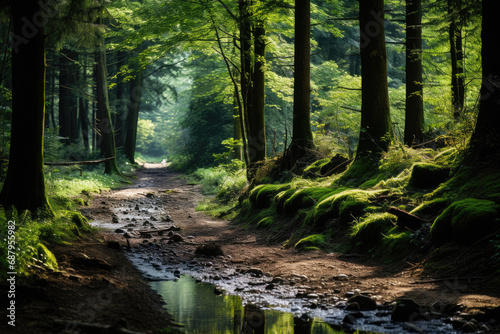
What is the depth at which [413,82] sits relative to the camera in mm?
12047

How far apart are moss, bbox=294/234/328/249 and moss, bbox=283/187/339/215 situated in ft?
4.75

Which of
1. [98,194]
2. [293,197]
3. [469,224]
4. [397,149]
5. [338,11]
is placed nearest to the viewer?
[469,224]

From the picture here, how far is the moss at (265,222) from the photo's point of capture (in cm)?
955

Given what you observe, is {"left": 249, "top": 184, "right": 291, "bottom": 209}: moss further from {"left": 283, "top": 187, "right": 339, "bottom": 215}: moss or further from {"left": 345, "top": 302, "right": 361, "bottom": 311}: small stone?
{"left": 345, "top": 302, "right": 361, "bottom": 311}: small stone

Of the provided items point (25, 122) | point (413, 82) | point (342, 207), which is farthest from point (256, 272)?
point (413, 82)

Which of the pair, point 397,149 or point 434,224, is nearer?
point 434,224

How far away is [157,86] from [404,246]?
31.8 m

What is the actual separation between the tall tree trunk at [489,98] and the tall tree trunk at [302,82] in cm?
586

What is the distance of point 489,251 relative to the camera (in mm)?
4762

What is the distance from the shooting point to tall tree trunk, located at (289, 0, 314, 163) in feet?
39.3

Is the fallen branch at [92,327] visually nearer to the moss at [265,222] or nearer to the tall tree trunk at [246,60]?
the moss at [265,222]

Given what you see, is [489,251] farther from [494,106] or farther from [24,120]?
[24,120]

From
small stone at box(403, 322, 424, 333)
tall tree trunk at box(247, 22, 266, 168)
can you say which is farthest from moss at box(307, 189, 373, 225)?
tall tree trunk at box(247, 22, 266, 168)

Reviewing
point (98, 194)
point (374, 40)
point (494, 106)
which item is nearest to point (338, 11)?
point (374, 40)
